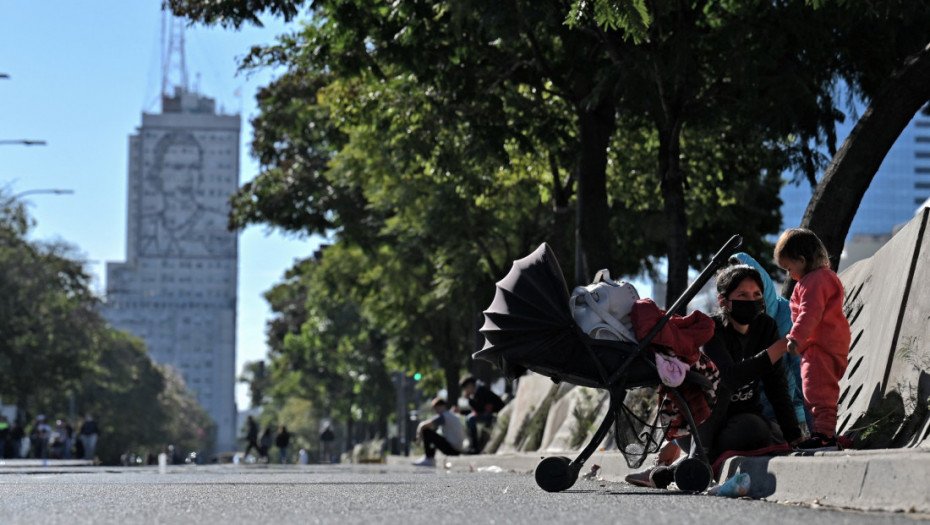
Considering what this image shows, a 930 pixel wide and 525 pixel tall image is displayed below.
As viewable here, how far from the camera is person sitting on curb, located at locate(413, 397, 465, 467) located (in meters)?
24.4

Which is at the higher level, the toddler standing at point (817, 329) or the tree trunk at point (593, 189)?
the tree trunk at point (593, 189)

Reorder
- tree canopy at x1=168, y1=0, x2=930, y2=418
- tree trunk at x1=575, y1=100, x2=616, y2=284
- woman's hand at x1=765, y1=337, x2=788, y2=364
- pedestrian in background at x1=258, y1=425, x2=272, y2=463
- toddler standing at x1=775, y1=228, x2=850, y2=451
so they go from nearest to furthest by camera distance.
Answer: woman's hand at x1=765, y1=337, x2=788, y2=364 → toddler standing at x1=775, y1=228, x2=850, y2=451 → tree canopy at x1=168, y1=0, x2=930, y2=418 → tree trunk at x1=575, y1=100, x2=616, y2=284 → pedestrian in background at x1=258, y1=425, x2=272, y2=463

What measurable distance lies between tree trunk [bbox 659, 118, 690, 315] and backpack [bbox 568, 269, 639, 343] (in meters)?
7.64

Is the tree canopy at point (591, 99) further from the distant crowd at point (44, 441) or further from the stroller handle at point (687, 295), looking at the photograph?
the distant crowd at point (44, 441)

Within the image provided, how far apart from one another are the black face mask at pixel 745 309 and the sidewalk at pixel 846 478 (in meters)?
0.90

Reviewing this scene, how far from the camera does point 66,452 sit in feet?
164

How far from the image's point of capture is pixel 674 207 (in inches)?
632

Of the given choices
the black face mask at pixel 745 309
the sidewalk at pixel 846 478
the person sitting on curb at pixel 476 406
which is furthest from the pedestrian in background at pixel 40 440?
the sidewalk at pixel 846 478

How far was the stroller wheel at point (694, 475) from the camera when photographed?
803cm

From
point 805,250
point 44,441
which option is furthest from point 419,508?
point 44,441

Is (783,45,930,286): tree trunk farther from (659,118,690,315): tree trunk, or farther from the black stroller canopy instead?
the black stroller canopy

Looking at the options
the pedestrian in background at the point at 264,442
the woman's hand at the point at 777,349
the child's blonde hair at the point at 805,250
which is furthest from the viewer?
the pedestrian in background at the point at 264,442

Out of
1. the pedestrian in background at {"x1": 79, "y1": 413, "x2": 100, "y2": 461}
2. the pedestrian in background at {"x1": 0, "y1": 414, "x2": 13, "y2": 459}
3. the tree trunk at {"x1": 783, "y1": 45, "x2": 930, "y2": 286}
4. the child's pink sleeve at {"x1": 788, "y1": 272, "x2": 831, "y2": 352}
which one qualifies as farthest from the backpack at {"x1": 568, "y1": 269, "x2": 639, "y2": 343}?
the pedestrian in background at {"x1": 79, "y1": 413, "x2": 100, "y2": 461}

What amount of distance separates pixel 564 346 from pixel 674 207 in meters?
8.23
